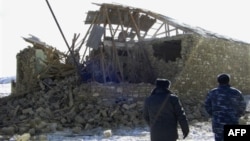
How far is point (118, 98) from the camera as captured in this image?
45.5ft

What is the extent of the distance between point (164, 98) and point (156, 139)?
527 mm

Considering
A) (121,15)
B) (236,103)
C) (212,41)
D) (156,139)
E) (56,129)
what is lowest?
(56,129)

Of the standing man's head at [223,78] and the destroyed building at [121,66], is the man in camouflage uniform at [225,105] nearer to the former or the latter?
the standing man's head at [223,78]

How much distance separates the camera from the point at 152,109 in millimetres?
5074

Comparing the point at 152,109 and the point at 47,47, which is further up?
the point at 47,47

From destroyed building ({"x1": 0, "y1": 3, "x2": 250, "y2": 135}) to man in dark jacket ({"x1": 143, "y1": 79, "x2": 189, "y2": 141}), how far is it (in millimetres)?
8243

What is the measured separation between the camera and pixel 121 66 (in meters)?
15.8

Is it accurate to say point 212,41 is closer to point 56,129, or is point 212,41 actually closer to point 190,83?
point 190,83

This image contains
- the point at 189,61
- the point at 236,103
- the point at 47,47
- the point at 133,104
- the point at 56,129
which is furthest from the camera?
the point at 47,47

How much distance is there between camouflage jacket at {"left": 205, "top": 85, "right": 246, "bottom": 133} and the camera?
5414 millimetres

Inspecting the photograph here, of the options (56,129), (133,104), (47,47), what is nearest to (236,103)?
(56,129)

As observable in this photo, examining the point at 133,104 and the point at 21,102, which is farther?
the point at 21,102

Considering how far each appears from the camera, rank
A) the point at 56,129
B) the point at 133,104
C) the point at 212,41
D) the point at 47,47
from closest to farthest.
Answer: the point at 56,129 < the point at 133,104 < the point at 212,41 < the point at 47,47

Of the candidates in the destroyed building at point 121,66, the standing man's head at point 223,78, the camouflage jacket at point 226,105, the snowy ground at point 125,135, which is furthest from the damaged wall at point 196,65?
the standing man's head at point 223,78
